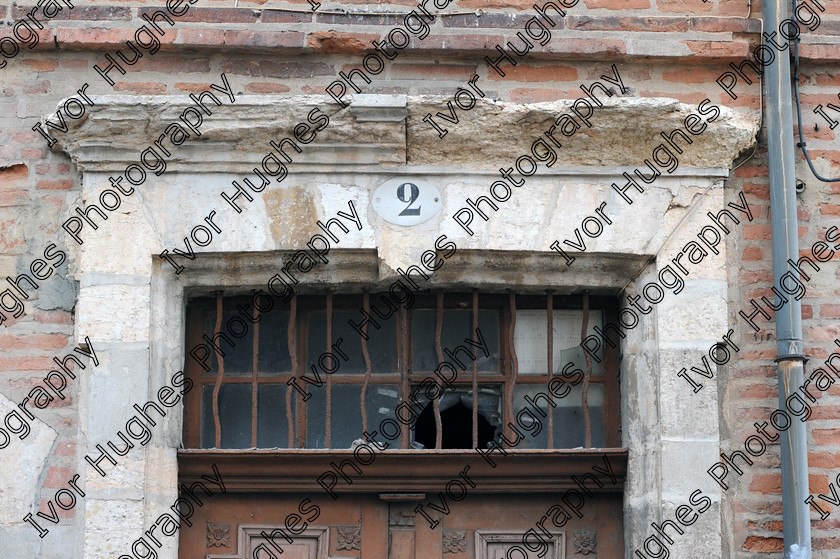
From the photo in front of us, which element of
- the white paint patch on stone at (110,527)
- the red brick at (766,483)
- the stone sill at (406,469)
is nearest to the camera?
the white paint patch on stone at (110,527)

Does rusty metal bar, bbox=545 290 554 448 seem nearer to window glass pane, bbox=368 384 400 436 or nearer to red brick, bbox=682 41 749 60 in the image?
window glass pane, bbox=368 384 400 436

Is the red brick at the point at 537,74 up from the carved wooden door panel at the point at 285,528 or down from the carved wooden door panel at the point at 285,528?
up

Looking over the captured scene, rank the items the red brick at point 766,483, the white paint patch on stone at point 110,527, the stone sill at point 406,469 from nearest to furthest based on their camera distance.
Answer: the white paint patch on stone at point 110,527
the red brick at point 766,483
the stone sill at point 406,469

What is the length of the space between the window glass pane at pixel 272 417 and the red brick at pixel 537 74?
1443mm

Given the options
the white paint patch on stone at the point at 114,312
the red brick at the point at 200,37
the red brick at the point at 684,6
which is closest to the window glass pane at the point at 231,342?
the white paint patch on stone at the point at 114,312

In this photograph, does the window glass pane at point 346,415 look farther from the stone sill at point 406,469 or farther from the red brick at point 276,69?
the red brick at point 276,69

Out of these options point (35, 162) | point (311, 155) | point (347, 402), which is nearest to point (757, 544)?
point (347, 402)

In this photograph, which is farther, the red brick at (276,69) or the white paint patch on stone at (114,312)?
the red brick at (276,69)

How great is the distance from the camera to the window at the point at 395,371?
4352mm

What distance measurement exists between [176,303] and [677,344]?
1.84 metres

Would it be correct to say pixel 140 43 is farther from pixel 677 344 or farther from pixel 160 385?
pixel 677 344

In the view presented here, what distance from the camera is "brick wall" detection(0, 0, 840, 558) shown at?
4262 mm

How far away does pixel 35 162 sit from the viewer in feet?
14.1

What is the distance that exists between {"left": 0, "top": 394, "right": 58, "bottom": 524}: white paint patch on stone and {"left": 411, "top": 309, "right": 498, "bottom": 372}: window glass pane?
1.36 meters
